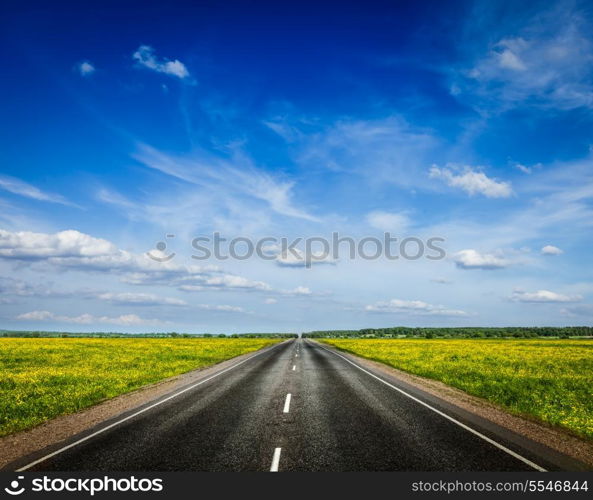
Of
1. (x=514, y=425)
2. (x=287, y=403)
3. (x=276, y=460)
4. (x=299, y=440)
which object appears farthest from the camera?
(x=287, y=403)

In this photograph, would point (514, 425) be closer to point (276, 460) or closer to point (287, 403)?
point (287, 403)

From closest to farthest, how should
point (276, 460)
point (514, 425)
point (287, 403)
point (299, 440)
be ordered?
point (276, 460) < point (299, 440) < point (514, 425) < point (287, 403)

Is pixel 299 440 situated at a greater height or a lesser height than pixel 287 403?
greater

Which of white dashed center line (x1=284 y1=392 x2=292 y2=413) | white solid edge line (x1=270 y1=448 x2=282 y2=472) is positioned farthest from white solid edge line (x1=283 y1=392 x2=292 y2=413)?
white solid edge line (x1=270 y1=448 x2=282 y2=472)

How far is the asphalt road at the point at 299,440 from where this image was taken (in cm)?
654

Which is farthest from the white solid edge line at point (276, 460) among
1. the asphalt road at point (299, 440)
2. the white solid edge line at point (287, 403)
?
the white solid edge line at point (287, 403)

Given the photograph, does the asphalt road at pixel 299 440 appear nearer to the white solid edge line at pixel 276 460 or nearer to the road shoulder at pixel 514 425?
the white solid edge line at pixel 276 460

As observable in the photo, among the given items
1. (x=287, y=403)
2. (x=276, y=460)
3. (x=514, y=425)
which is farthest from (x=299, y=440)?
(x=514, y=425)

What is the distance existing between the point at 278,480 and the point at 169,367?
72.2 feet

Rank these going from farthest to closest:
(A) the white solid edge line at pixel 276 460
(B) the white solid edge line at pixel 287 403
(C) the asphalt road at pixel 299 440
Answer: (B) the white solid edge line at pixel 287 403, (C) the asphalt road at pixel 299 440, (A) the white solid edge line at pixel 276 460

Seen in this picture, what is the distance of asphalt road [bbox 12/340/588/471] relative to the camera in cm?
654

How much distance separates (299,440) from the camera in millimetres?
7730

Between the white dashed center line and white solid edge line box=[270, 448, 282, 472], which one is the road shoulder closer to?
the white dashed center line

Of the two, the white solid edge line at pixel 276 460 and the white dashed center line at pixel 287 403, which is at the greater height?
the white solid edge line at pixel 276 460
